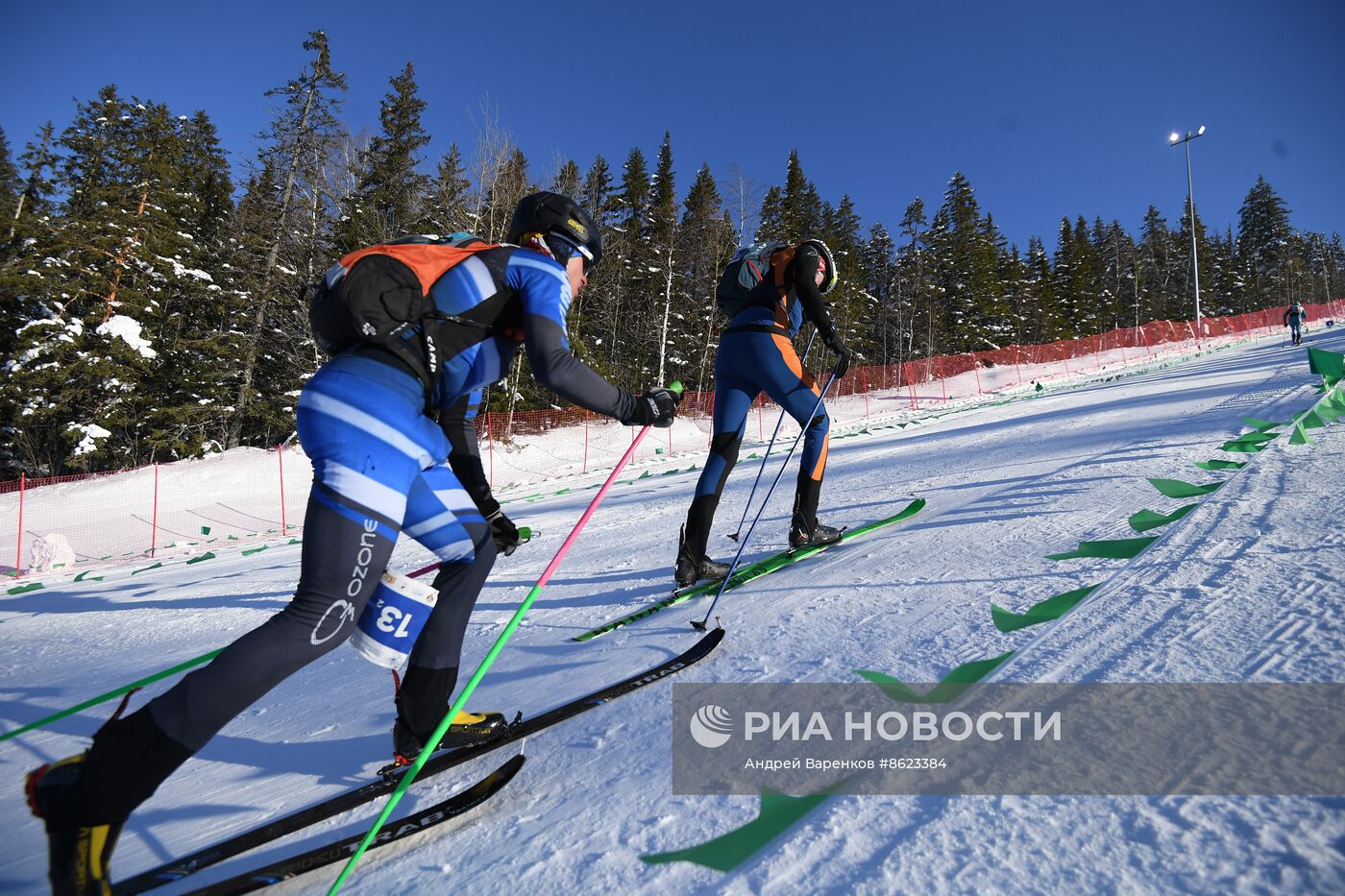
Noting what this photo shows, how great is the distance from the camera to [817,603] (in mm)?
2676

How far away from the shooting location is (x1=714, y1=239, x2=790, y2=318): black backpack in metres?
3.54

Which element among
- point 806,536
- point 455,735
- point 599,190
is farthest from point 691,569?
point 599,190

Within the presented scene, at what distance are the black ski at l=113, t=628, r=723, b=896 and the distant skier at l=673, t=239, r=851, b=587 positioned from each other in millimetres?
1073

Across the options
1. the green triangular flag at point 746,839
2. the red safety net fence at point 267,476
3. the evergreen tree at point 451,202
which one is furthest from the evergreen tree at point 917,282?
the green triangular flag at point 746,839

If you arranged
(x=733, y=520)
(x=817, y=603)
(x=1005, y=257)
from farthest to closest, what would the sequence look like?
(x=1005, y=257) < (x=733, y=520) < (x=817, y=603)

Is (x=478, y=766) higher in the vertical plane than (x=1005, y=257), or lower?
lower

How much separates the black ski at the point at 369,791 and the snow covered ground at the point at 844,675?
0.04 metres

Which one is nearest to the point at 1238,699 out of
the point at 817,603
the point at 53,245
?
the point at 817,603

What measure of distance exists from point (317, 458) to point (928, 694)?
1769 millimetres

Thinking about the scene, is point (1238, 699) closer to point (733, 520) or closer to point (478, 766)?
point (478, 766)

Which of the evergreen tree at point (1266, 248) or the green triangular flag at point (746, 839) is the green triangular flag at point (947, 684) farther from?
the evergreen tree at point (1266, 248)

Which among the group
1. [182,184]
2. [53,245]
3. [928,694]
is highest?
[182,184]

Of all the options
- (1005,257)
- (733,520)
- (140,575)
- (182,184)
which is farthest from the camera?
(1005,257)

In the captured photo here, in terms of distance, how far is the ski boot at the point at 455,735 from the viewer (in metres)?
1.85
